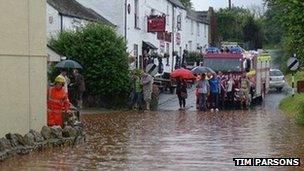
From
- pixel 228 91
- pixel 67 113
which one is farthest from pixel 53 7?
Answer: pixel 67 113

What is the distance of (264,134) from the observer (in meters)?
18.9

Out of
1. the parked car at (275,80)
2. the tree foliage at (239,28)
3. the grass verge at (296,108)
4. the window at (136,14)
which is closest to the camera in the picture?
the grass verge at (296,108)

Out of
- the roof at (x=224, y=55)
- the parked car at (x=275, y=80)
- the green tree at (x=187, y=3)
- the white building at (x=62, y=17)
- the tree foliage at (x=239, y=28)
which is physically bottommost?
the parked car at (x=275, y=80)

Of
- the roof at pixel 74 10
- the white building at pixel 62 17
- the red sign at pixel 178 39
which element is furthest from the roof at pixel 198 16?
the white building at pixel 62 17

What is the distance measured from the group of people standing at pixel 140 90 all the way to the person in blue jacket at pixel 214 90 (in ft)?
9.18

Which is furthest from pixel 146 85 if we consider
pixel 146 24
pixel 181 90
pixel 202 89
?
pixel 146 24

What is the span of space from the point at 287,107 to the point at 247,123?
8.52 metres

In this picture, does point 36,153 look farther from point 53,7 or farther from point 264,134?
point 53,7

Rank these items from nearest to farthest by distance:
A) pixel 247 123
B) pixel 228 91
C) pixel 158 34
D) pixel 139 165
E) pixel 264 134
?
1. pixel 139 165
2. pixel 264 134
3. pixel 247 123
4. pixel 228 91
5. pixel 158 34

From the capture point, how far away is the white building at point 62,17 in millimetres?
32656

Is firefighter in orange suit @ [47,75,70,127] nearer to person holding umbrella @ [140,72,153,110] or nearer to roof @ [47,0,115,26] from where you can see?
person holding umbrella @ [140,72,153,110]

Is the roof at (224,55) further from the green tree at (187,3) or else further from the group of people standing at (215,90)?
the green tree at (187,3)

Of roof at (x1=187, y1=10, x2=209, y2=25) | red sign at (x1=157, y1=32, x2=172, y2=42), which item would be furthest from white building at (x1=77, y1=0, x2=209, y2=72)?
roof at (x1=187, y1=10, x2=209, y2=25)

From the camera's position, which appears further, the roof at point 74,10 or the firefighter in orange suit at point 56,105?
the roof at point 74,10
